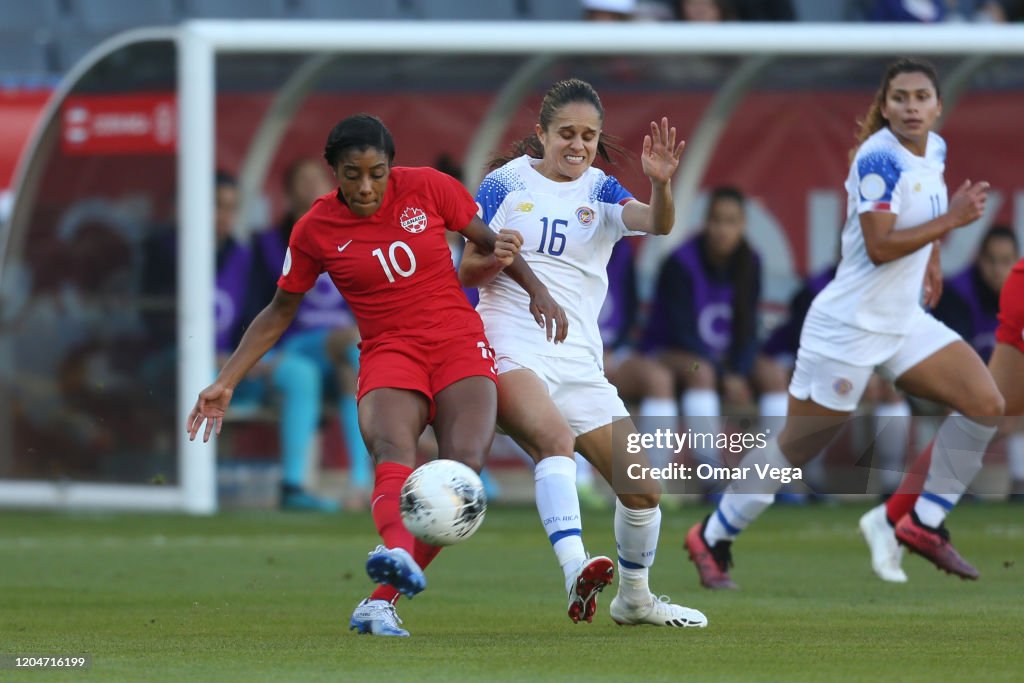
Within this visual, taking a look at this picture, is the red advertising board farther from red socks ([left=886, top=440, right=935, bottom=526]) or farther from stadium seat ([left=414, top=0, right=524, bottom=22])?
red socks ([left=886, top=440, right=935, bottom=526])

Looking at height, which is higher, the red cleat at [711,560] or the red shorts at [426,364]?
the red shorts at [426,364]

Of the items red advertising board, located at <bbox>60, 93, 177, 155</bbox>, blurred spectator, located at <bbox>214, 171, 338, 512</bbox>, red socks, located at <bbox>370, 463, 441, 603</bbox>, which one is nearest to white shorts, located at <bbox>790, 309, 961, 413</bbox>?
red socks, located at <bbox>370, 463, 441, 603</bbox>

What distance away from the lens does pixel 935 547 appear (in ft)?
28.8

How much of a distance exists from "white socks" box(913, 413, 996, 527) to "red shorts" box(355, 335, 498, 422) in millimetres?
2839

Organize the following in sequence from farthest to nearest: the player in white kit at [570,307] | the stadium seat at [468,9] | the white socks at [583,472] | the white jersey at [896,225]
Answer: the stadium seat at [468,9], the white socks at [583,472], the white jersey at [896,225], the player in white kit at [570,307]

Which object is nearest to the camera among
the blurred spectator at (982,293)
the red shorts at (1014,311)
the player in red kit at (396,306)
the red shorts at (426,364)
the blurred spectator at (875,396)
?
the player in red kit at (396,306)

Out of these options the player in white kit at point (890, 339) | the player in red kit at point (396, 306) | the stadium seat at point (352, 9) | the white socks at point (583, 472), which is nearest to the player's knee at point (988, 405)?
the player in white kit at point (890, 339)

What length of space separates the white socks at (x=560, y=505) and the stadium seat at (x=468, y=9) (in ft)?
36.1

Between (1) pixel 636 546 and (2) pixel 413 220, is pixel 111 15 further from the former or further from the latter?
(1) pixel 636 546

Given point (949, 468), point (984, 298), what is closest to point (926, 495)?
point (949, 468)

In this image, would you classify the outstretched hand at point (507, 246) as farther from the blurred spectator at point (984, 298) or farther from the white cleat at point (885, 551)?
the blurred spectator at point (984, 298)

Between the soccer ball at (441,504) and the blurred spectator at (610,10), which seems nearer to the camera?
the soccer ball at (441,504)

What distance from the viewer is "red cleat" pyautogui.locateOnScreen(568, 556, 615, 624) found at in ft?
21.0

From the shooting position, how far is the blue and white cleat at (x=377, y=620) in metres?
6.72
